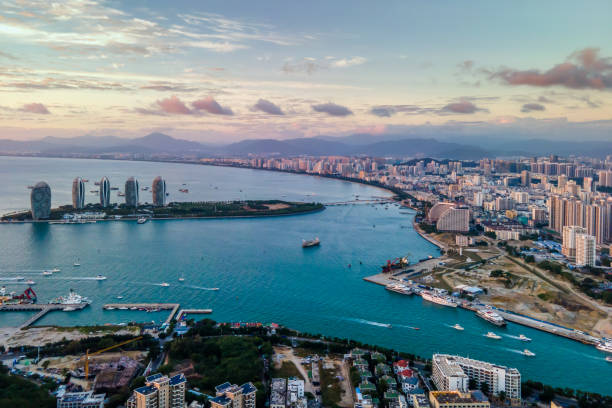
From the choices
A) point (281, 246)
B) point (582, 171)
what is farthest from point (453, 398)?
point (582, 171)

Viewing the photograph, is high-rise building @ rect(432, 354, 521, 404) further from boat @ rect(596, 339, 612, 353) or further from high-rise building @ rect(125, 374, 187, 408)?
high-rise building @ rect(125, 374, 187, 408)

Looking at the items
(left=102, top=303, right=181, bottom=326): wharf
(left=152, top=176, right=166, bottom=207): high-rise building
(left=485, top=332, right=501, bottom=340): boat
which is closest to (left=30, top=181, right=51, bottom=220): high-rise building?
(left=152, top=176, right=166, bottom=207): high-rise building

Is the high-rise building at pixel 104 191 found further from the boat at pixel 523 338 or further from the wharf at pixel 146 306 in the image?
the boat at pixel 523 338

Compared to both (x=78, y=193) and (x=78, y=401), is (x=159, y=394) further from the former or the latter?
(x=78, y=193)

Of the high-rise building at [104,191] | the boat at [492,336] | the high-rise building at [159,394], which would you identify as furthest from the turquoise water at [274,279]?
the high-rise building at [159,394]

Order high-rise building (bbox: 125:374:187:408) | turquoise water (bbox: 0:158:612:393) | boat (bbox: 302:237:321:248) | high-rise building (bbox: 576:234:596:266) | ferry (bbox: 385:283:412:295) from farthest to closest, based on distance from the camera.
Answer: boat (bbox: 302:237:321:248) < high-rise building (bbox: 576:234:596:266) < ferry (bbox: 385:283:412:295) < turquoise water (bbox: 0:158:612:393) < high-rise building (bbox: 125:374:187:408)

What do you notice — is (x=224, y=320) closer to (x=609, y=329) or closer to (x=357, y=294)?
(x=357, y=294)
